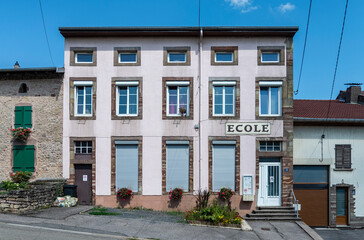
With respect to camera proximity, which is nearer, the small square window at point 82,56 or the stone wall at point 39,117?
the stone wall at point 39,117

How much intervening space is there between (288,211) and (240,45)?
7144 millimetres

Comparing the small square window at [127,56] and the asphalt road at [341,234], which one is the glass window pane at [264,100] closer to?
the small square window at [127,56]

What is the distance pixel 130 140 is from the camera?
48.3 feet

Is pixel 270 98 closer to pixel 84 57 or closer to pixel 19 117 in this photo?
pixel 84 57

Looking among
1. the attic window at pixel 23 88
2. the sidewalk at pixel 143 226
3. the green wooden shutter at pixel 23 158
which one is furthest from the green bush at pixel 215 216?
the attic window at pixel 23 88

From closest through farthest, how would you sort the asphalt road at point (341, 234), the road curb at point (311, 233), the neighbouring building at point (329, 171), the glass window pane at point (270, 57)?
the road curb at point (311, 233)
the asphalt road at point (341, 234)
the glass window pane at point (270, 57)
the neighbouring building at point (329, 171)

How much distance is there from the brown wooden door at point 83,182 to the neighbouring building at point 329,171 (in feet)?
29.7

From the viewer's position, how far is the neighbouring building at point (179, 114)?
14.6 meters

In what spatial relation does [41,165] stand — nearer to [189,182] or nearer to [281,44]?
[189,182]

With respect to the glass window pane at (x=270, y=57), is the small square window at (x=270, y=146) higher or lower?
lower

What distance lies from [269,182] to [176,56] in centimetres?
663

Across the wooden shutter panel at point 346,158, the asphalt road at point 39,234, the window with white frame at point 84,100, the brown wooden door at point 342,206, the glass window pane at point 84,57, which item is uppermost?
the glass window pane at point 84,57

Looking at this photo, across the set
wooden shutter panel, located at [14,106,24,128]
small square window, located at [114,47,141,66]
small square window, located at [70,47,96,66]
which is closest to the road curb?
small square window, located at [114,47,141,66]

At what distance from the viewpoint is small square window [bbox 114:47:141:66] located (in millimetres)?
14891
